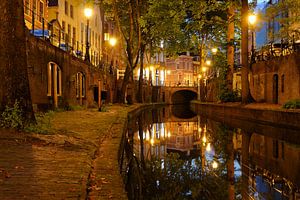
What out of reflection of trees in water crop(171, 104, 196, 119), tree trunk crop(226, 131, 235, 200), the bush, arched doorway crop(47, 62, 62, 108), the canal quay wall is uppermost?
arched doorway crop(47, 62, 62, 108)

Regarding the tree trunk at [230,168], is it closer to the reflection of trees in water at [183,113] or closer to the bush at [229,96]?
the bush at [229,96]

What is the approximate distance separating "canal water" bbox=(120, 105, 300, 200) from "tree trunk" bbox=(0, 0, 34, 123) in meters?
2.96

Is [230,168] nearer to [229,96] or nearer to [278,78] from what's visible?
[278,78]

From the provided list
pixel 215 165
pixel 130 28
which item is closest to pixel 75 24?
pixel 130 28

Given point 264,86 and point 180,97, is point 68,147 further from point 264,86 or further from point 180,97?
point 180,97

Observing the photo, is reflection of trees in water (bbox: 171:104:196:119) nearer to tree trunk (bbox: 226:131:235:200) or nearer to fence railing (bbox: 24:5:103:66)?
fence railing (bbox: 24:5:103:66)

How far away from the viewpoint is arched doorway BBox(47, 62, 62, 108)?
19500 millimetres

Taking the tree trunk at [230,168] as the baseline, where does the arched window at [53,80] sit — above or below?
above

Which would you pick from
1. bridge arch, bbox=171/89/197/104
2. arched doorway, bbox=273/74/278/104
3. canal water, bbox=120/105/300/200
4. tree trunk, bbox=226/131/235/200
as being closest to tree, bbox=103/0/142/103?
arched doorway, bbox=273/74/278/104

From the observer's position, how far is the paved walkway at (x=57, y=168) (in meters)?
4.51

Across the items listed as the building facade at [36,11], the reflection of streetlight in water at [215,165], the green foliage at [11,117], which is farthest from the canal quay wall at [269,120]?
the building facade at [36,11]

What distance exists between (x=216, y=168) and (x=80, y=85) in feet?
64.4

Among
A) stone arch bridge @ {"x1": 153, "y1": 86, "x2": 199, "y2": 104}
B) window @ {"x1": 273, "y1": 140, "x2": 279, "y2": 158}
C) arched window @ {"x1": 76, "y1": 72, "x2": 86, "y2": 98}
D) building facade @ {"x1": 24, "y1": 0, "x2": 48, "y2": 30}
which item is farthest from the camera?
stone arch bridge @ {"x1": 153, "y1": 86, "x2": 199, "y2": 104}

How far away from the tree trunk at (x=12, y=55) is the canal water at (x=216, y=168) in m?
2.96
